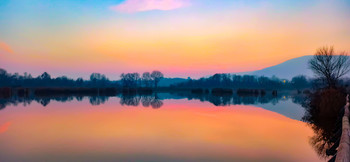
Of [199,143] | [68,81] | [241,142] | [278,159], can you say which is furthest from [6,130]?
[68,81]

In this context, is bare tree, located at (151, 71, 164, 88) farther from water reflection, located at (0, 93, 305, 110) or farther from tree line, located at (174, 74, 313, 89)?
water reflection, located at (0, 93, 305, 110)

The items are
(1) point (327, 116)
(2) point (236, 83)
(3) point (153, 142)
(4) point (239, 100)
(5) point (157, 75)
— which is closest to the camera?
(3) point (153, 142)

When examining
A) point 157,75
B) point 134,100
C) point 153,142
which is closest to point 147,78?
point 157,75

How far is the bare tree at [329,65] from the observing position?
3344cm

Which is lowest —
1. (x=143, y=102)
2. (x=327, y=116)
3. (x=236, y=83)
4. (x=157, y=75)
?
(x=327, y=116)

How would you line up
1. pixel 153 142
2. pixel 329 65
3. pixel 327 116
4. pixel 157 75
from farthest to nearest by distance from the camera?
1. pixel 157 75
2. pixel 329 65
3. pixel 327 116
4. pixel 153 142

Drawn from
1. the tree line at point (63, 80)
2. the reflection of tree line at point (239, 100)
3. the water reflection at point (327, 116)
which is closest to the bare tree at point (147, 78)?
the tree line at point (63, 80)

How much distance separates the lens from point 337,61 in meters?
34.8

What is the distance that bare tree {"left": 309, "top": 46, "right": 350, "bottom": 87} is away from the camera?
3344 centimetres

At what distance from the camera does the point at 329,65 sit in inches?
1316

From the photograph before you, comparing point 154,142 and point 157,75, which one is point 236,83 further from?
point 154,142

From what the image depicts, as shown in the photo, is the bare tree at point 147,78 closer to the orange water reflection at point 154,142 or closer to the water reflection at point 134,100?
the water reflection at point 134,100

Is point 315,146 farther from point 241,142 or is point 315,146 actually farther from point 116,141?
point 116,141

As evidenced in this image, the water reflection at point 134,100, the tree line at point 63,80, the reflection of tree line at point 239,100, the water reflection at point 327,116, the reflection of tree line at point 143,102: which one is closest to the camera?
the water reflection at point 327,116
